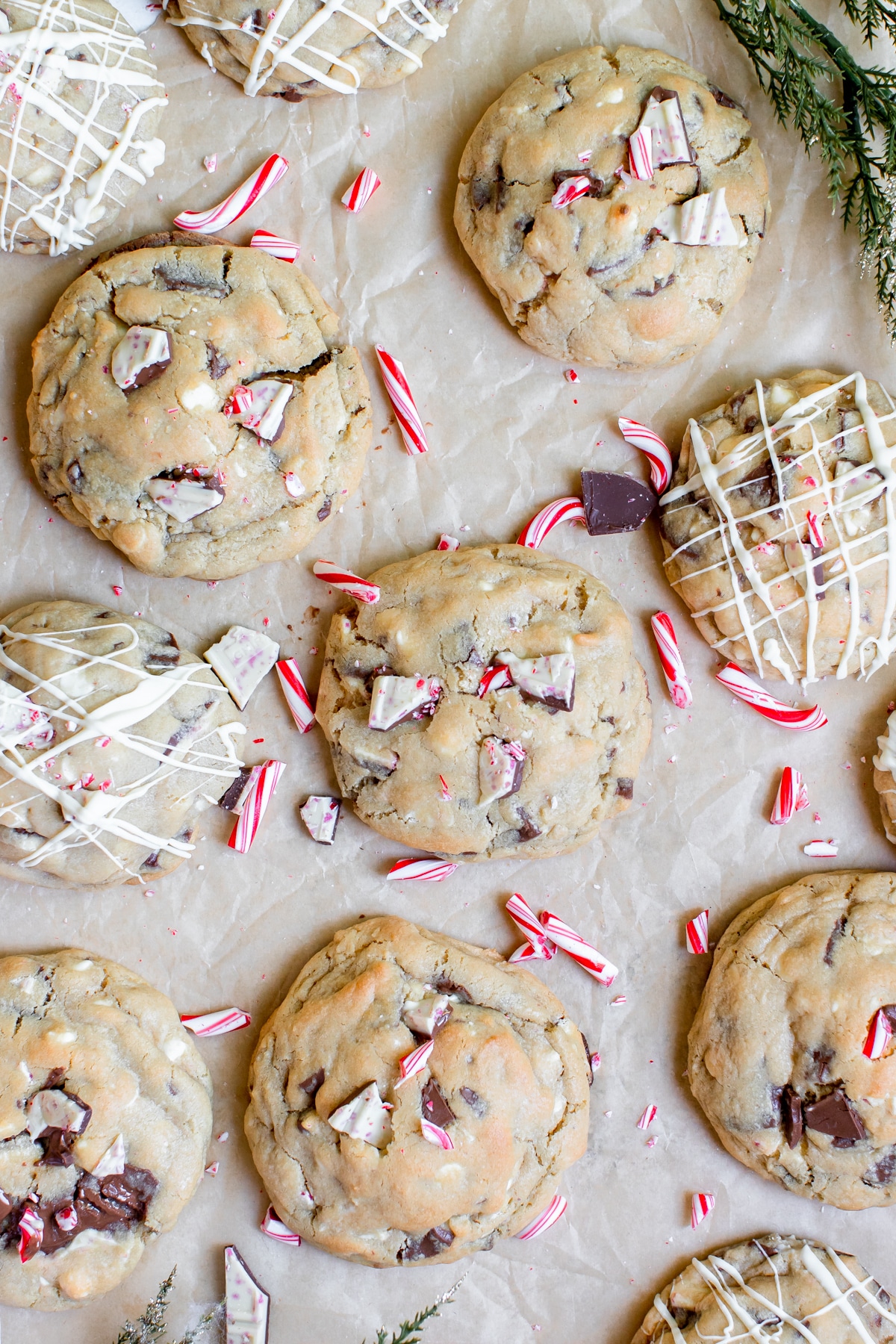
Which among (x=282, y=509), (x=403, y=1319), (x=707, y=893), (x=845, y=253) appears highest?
(x=845, y=253)

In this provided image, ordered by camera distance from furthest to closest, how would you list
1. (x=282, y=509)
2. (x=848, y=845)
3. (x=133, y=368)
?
(x=848, y=845) < (x=282, y=509) < (x=133, y=368)

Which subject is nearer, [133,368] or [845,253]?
[133,368]

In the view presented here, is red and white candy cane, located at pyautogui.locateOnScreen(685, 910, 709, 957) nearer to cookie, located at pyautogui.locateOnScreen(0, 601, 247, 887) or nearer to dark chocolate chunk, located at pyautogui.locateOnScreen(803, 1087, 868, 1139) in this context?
dark chocolate chunk, located at pyautogui.locateOnScreen(803, 1087, 868, 1139)

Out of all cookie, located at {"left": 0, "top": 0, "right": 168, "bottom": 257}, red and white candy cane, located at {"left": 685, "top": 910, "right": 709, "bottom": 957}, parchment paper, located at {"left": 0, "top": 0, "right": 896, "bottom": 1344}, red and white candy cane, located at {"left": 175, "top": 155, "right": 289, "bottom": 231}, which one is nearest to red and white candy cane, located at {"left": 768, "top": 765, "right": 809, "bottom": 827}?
parchment paper, located at {"left": 0, "top": 0, "right": 896, "bottom": 1344}

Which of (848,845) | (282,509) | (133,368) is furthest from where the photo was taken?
(848,845)

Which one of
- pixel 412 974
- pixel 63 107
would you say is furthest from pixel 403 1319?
pixel 63 107

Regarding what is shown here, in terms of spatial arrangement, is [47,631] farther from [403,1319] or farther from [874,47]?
[874,47]
